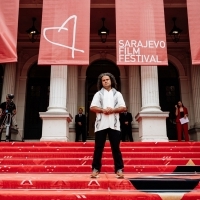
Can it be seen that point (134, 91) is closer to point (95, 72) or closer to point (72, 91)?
point (95, 72)

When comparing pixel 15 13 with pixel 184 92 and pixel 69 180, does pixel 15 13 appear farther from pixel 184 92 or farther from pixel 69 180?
pixel 184 92

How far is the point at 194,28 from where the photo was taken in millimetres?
9273

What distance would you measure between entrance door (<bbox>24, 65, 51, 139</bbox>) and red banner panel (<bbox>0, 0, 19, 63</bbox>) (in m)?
5.67

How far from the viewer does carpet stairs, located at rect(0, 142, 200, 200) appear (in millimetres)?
4254

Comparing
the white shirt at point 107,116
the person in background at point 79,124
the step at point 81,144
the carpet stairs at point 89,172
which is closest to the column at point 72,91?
the person in background at point 79,124

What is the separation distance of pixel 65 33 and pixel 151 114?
4.06 metres

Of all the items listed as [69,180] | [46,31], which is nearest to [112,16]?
[46,31]

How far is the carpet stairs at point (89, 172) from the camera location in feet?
14.0

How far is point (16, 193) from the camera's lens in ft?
14.0

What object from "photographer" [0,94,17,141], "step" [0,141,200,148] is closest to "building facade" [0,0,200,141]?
"photographer" [0,94,17,141]

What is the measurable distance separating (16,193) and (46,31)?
6.25 metres

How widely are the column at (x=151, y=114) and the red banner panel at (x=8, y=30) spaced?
4.73 m

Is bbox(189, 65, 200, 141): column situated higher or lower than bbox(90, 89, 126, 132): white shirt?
higher

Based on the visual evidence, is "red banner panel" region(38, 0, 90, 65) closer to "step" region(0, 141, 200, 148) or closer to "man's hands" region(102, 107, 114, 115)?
"step" region(0, 141, 200, 148)
